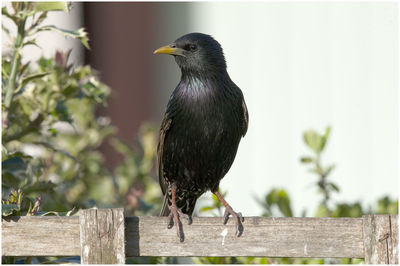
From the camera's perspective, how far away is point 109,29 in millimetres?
8156

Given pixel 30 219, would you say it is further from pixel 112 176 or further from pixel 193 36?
pixel 112 176

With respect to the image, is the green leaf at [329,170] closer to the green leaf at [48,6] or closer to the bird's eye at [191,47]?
the bird's eye at [191,47]

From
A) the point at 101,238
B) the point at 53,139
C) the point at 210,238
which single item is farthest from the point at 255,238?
the point at 53,139

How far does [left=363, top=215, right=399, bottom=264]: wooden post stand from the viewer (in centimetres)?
300

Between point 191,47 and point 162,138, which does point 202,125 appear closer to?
point 162,138

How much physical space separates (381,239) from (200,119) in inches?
49.6

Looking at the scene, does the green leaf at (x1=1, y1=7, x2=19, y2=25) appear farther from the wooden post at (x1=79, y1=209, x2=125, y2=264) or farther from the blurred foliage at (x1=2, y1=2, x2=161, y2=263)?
the wooden post at (x1=79, y1=209, x2=125, y2=264)

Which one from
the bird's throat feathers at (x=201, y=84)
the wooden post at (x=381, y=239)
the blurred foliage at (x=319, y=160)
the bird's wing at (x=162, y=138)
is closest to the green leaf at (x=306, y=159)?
the blurred foliage at (x=319, y=160)

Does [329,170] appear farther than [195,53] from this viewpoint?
Yes

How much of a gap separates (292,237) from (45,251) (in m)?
1.19

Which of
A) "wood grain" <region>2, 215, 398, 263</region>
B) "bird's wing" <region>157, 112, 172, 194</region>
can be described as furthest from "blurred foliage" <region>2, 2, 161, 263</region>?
"bird's wing" <region>157, 112, 172, 194</region>

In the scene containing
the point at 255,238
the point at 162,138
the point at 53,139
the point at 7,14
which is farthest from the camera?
the point at 53,139

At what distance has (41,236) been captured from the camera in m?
3.10

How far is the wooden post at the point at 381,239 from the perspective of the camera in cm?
300
